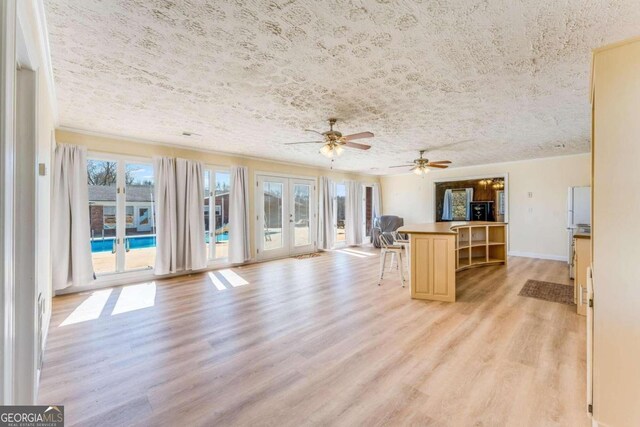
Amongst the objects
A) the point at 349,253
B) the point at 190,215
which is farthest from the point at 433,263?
the point at 190,215

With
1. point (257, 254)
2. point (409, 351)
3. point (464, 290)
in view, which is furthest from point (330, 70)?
point (257, 254)

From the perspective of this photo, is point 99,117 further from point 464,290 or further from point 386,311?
point 464,290

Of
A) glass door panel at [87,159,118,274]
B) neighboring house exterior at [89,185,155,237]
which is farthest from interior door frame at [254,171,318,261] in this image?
glass door panel at [87,159,118,274]

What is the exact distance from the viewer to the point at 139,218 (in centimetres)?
482

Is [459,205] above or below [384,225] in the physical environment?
above

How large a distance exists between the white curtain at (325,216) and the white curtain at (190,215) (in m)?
3.43

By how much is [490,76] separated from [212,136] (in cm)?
396

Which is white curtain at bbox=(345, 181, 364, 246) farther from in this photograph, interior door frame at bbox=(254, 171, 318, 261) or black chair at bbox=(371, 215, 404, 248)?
interior door frame at bbox=(254, 171, 318, 261)

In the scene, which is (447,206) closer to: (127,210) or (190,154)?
(190,154)

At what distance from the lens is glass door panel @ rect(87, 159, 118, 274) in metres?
4.42

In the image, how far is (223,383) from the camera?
6.59ft

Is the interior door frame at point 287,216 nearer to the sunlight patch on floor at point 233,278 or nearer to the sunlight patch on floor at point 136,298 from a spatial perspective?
the sunlight patch on floor at point 233,278

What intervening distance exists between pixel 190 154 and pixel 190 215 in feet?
3.98

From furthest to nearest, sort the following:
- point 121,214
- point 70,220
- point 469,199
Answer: point 469,199
point 121,214
point 70,220
